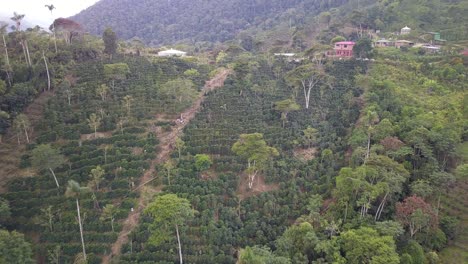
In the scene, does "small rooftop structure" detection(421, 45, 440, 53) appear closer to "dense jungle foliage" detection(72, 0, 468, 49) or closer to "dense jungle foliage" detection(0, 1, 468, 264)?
"dense jungle foliage" detection(0, 1, 468, 264)

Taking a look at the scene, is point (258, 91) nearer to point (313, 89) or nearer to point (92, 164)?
point (313, 89)

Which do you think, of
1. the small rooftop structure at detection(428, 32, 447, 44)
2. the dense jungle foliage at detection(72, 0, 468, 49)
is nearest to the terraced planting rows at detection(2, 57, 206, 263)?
the dense jungle foliage at detection(72, 0, 468, 49)

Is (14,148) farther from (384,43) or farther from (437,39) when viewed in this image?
(437,39)

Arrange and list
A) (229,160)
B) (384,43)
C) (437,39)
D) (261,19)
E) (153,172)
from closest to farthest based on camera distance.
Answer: (153,172)
(229,160)
(437,39)
(384,43)
(261,19)

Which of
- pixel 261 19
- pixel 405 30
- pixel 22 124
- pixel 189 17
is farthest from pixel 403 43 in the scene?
pixel 189 17

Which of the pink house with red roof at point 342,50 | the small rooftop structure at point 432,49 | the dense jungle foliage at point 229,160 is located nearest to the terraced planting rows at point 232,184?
the dense jungle foliage at point 229,160

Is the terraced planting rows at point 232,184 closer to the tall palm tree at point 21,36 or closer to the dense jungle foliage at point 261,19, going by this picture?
the tall palm tree at point 21,36
